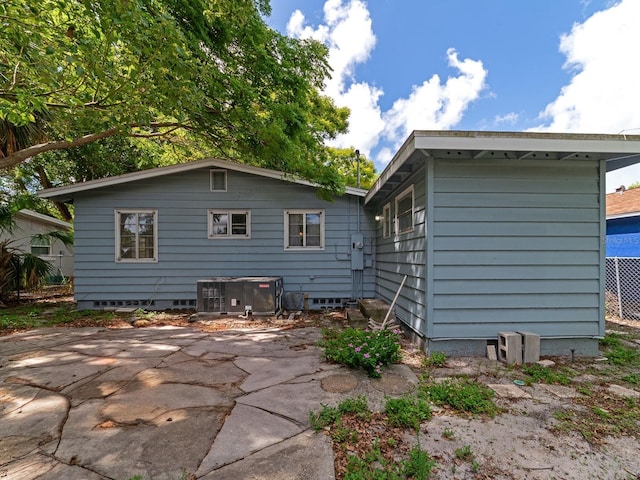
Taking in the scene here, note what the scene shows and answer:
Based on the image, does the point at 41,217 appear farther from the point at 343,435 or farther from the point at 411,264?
the point at 343,435

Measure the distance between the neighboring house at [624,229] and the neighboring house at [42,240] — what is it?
1871cm

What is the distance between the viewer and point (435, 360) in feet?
11.7

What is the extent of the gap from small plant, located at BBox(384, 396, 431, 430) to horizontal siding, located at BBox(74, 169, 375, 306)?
4.69 metres

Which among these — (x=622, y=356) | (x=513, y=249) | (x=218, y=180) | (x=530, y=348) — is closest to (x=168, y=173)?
(x=218, y=180)

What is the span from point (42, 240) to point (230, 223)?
8.76m

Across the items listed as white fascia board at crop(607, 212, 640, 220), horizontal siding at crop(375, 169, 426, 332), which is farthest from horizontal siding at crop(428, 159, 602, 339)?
white fascia board at crop(607, 212, 640, 220)

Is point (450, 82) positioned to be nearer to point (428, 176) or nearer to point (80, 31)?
point (428, 176)

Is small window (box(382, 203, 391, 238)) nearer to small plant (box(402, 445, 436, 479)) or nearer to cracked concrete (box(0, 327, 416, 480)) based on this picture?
cracked concrete (box(0, 327, 416, 480))

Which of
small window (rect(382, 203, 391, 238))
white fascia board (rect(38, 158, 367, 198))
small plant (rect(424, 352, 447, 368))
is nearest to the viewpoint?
small plant (rect(424, 352, 447, 368))

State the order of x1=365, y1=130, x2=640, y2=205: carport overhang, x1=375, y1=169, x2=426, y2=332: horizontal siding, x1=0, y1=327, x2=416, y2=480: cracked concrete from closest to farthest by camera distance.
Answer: x1=0, y1=327, x2=416, y2=480: cracked concrete < x1=365, y1=130, x2=640, y2=205: carport overhang < x1=375, y1=169, x2=426, y2=332: horizontal siding

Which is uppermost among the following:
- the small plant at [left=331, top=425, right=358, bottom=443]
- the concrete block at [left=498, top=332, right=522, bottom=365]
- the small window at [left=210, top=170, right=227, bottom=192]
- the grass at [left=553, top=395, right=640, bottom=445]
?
the small window at [left=210, top=170, right=227, bottom=192]

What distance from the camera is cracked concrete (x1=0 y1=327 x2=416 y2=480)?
1.85m

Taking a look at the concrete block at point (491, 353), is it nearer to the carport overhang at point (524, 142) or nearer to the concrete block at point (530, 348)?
the concrete block at point (530, 348)

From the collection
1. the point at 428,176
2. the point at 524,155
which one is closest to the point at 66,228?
the point at 428,176
